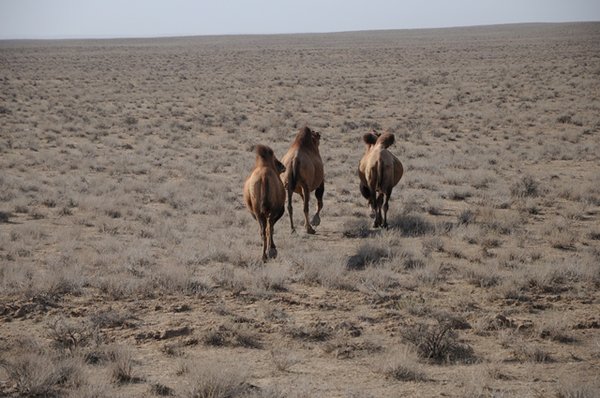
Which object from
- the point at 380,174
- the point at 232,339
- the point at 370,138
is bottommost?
the point at 232,339

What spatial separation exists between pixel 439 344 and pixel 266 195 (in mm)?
3769

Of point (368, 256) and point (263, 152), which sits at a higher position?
point (263, 152)

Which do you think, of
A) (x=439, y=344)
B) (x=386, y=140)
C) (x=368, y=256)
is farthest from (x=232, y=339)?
(x=386, y=140)

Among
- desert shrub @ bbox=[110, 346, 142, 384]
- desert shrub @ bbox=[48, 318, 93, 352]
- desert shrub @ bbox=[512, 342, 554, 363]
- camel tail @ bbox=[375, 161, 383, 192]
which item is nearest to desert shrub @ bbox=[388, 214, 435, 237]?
camel tail @ bbox=[375, 161, 383, 192]

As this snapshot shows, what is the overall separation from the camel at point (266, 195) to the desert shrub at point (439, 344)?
328 centimetres

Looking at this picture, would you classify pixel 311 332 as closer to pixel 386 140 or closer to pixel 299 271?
pixel 299 271

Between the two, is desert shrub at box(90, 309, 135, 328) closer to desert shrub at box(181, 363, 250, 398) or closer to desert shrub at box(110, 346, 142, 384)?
desert shrub at box(110, 346, 142, 384)

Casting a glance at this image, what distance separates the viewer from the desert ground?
5676mm

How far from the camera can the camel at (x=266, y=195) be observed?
9.04 m

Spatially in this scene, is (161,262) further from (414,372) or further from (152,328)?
(414,372)

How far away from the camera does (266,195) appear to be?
8.98 m

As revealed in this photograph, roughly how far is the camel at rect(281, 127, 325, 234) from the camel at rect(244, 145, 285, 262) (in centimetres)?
137

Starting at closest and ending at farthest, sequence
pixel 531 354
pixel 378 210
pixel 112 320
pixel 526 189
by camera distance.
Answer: pixel 531 354 → pixel 112 320 → pixel 378 210 → pixel 526 189

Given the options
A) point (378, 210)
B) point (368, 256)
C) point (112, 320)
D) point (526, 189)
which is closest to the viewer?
point (112, 320)
